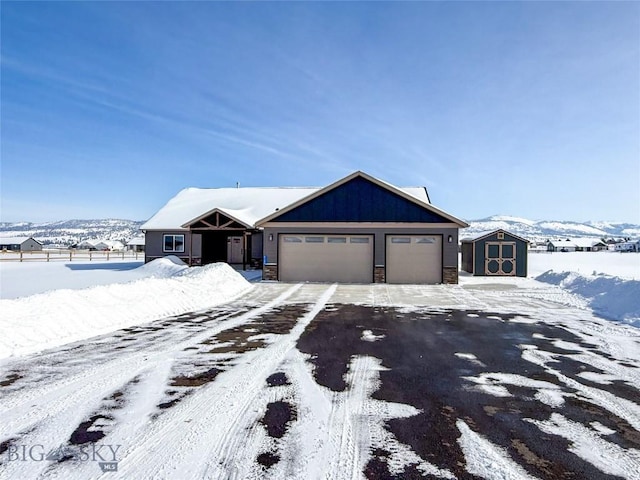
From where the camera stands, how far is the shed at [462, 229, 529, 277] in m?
21.7

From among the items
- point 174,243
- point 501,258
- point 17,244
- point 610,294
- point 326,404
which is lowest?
point 326,404

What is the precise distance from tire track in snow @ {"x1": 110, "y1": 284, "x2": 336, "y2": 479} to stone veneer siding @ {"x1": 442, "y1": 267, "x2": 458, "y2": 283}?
14.2 meters

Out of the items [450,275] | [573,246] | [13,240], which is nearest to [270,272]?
[450,275]

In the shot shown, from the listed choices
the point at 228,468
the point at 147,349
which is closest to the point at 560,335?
the point at 228,468

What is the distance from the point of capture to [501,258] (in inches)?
859

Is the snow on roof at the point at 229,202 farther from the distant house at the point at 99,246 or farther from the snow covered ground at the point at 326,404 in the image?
the distant house at the point at 99,246

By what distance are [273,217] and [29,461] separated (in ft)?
51.9

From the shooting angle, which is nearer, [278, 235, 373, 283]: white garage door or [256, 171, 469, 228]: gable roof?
[256, 171, 469, 228]: gable roof

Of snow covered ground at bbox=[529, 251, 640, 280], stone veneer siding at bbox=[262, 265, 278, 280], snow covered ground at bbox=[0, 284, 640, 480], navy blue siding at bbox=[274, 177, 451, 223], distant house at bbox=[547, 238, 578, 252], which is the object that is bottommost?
snow covered ground at bbox=[529, 251, 640, 280]

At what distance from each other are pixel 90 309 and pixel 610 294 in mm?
14666

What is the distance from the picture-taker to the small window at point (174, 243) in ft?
84.4

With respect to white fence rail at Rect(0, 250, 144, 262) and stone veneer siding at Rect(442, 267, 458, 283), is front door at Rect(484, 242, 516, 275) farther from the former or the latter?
white fence rail at Rect(0, 250, 144, 262)

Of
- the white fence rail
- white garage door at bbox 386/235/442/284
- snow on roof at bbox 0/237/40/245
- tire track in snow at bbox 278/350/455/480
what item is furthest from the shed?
snow on roof at bbox 0/237/40/245

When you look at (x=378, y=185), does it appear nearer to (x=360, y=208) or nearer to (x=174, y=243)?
(x=360, y=208)
